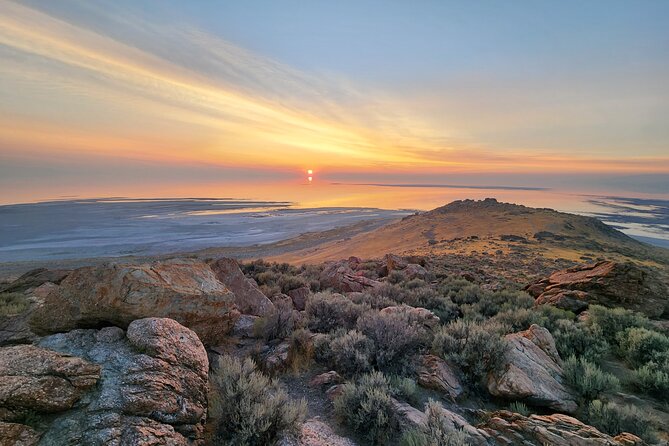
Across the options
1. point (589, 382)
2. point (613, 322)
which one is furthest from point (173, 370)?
point (613, 322)

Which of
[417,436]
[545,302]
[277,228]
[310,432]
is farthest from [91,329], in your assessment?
[277,228]

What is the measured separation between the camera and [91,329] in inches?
169

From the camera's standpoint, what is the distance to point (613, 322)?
285 inches

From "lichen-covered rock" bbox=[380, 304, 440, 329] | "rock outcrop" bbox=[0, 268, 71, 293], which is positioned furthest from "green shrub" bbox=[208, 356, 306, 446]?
"rock outcrop" bbox=[0, 268, 71, 293]

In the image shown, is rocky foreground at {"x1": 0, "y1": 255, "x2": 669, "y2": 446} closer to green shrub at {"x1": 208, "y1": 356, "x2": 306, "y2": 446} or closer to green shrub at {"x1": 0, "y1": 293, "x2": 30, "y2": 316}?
green shrub at {"x1": 208, "y1": 356, "x2": 306, "y2": 446}

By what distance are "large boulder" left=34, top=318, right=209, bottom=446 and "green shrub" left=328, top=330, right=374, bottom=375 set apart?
216 cm

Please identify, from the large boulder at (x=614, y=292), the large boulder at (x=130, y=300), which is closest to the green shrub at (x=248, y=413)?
the large boulder at (x=130, y=300)

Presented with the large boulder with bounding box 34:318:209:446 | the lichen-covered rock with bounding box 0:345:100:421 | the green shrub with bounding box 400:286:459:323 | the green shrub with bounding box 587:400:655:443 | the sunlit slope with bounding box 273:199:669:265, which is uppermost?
the lichen-covered rock with bounding box 0:345:100:421

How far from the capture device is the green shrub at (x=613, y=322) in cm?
710

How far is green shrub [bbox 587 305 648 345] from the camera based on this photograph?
710cm

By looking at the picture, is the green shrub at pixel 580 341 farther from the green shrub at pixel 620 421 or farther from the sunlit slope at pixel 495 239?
the sunlit slope at pixel 495 239

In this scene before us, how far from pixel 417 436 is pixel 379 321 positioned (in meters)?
2.50

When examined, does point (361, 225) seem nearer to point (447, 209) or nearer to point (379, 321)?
point (447, 209)

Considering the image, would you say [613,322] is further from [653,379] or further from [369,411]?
[369,411]
